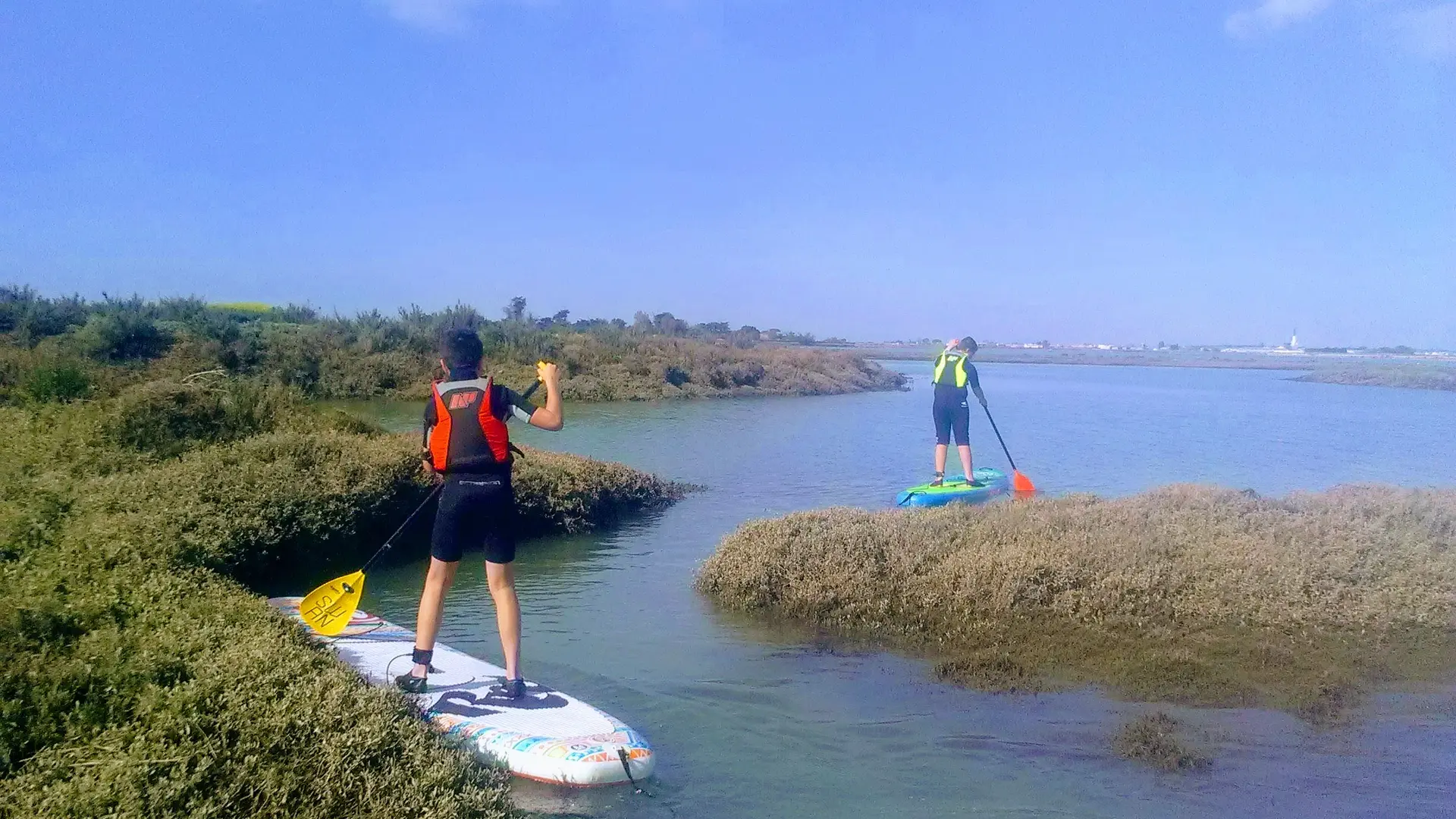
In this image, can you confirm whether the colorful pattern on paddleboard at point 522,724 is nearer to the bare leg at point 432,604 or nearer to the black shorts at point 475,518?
the bare leg at point 432,604

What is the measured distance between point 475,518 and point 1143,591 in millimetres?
5856

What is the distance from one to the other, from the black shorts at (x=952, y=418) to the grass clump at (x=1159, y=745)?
806 centimetres

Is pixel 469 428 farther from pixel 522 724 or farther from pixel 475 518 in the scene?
pixel 522 724

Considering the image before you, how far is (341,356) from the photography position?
33.8m

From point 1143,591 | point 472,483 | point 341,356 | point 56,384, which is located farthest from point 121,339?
point 1143,591

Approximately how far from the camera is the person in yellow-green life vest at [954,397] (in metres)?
14.2

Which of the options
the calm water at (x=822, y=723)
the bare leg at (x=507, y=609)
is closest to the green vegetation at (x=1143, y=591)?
the calm water at (x=822, y=723)

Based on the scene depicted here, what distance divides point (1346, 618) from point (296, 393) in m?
14.1

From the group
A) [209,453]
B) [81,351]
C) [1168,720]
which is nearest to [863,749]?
[1168,720]

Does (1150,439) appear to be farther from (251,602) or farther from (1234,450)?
(251,602)

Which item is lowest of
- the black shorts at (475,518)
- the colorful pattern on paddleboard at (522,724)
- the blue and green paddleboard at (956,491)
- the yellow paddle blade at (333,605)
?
the colorful pattern on paddleboard at (522,724)

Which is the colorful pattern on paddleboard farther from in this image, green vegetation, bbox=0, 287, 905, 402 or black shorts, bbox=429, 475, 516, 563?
green vegetation, bbox=0, 287, 905, 402

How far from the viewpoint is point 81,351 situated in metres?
23.7

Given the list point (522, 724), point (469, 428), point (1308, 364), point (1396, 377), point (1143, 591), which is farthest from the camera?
point (1308, 364)
